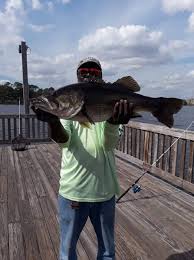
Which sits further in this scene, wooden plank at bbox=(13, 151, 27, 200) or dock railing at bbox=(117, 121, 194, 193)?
dock railing at bbox=(117, 121, 194, 193)

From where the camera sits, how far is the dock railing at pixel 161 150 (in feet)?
17.1

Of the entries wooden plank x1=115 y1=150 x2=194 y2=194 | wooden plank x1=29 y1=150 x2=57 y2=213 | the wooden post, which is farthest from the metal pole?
wooden plank x1=115 y1=150 x2=194 y2=194

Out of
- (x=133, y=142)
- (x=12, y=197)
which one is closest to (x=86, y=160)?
(x=12, y=197)

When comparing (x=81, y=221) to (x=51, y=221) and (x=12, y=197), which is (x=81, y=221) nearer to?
(x=51, y=221)

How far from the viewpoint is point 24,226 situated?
3926mm

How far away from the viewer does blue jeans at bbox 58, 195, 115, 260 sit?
232 centimetres

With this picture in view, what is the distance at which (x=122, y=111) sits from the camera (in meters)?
2.01

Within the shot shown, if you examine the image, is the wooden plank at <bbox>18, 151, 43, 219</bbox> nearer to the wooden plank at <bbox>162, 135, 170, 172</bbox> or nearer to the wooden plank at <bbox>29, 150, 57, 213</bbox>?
the wooden plank at <bbox>29, 150, 57, 213</bbox>

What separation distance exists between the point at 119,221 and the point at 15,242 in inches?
49.4

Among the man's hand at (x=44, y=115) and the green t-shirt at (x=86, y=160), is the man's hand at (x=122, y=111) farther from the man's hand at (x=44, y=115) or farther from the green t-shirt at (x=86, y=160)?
the man's hand at (x=44, y=115)

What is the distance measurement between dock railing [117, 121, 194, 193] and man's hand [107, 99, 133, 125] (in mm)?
3067

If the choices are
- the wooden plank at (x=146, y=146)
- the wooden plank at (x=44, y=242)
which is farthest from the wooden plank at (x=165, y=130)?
the wooden plank at (x=44, y=242)

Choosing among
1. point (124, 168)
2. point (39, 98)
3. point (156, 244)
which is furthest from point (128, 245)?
point (124, 168)

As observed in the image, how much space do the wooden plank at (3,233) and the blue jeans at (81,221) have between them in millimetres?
1110
